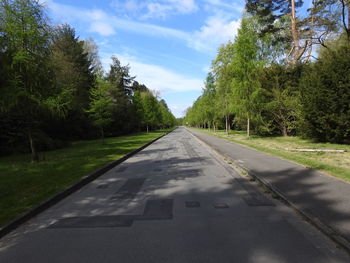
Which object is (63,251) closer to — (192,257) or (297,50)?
(192,257)

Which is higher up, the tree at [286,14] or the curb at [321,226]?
the tree at [286,14]

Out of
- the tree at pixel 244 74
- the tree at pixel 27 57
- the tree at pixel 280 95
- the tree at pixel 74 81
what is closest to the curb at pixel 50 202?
the tree at pixel 27 57

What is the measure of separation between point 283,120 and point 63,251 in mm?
23908

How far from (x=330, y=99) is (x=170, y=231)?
15.6 m

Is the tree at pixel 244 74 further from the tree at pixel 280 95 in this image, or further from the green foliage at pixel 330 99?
the green foliage at pixel 330 99

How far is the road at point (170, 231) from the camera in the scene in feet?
9.43

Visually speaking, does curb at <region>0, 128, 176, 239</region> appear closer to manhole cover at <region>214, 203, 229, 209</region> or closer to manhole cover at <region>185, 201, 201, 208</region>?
manhole cover at <region>185, 201, 201, 208</region>

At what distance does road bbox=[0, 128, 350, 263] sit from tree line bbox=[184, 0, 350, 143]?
12791mm

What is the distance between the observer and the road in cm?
288

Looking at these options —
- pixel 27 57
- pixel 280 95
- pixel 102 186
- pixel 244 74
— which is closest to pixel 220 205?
pixel 102 186

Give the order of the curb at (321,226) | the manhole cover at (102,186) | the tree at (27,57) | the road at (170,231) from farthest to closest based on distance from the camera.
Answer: the tree at (27,57) → the manhole cover at (102,186) → the curb at (321,226) → the road at (170,231)

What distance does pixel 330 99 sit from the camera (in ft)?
47.4

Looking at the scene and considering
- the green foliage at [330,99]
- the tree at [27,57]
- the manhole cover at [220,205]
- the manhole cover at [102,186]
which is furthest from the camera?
the green foliage at [330,99]

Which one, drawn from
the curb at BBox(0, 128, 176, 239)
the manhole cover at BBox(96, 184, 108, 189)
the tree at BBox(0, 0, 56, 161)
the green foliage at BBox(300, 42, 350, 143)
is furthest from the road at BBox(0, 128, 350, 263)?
the green foliage at BBox(300, 42, 350, 143)
